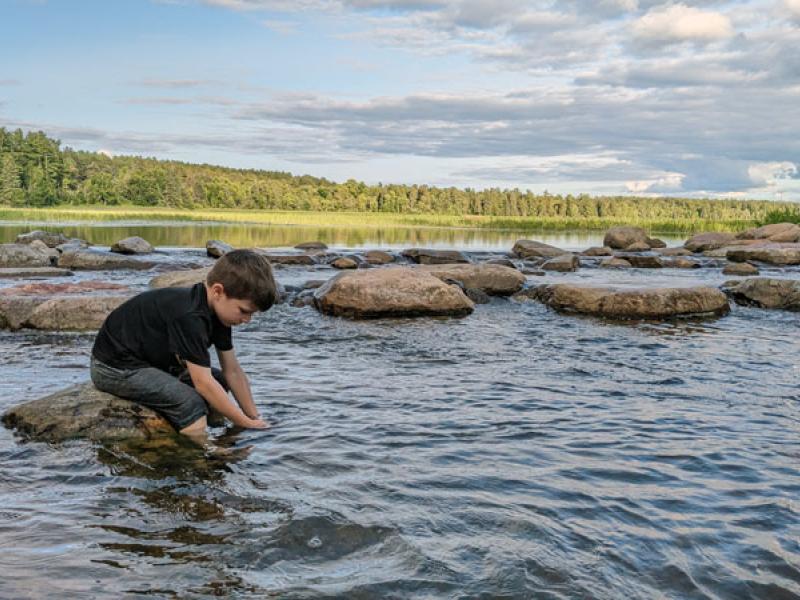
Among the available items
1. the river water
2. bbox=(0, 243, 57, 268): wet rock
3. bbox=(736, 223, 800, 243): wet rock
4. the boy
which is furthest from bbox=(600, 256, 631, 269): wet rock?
the boy

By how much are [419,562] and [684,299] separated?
11181 mm

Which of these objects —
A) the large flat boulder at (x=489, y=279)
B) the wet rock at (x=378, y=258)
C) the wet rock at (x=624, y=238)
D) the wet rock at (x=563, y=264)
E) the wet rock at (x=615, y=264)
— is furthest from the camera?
the wet rock at (x=624, y=238)

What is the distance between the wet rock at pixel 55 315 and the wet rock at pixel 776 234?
32.1 m

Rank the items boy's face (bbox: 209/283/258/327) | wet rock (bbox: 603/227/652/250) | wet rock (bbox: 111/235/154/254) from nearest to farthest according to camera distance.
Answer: boy's face (bbox: 209/283/258/327) < wet rock (bbox: 111/235/154/254) < wet rock (bbox: 603/227/652/250)

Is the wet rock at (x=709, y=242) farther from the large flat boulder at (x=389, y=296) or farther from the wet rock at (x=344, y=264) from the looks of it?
the large flat boulder at (x=389, y=296)

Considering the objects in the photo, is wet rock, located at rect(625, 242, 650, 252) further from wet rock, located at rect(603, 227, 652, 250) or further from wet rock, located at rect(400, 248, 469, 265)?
wet rock, located at rect(400, 248, 469, 265)

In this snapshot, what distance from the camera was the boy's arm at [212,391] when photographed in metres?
5.67

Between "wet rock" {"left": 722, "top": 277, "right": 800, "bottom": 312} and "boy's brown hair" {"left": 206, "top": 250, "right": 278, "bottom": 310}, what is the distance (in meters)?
12.9

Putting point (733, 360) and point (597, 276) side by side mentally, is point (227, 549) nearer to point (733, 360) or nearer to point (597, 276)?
point (733, 360)

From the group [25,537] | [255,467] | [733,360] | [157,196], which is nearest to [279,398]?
[255,467]

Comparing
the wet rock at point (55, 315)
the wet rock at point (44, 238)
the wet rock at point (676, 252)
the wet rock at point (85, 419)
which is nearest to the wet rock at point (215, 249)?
the wet rock at point (44, 238)

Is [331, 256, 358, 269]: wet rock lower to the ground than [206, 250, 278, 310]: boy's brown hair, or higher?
lower

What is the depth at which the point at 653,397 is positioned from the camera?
25.5ft

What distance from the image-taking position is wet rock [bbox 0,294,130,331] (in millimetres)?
11461
